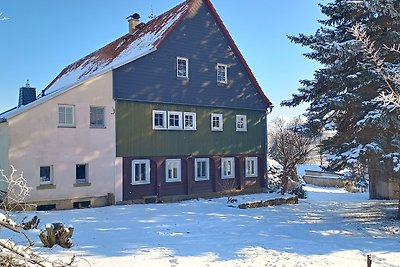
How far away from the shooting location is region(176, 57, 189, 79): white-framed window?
21.9m

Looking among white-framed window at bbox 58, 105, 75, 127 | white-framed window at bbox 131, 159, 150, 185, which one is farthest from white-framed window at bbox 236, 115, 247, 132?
white-framed window at bbox 58, 105, 75, 127

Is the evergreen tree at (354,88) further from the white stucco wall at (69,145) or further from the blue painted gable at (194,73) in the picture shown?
the white stucco wall at (69,145)

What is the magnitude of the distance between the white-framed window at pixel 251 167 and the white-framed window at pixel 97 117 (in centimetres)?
986

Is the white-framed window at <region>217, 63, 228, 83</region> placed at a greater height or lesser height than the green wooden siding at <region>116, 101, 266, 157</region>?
greater

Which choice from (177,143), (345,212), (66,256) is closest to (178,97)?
(177,143)

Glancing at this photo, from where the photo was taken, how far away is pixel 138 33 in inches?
1002

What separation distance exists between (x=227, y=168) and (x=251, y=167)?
2101 mm

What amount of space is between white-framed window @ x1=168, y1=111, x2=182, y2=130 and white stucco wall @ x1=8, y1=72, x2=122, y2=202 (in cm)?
339

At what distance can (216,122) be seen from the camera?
23.5 meters

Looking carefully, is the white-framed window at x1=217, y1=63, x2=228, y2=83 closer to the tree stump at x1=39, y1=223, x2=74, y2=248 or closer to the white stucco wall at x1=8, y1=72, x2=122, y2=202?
the white stucco wall at x1=8, y1=72, x2=122, y2=202

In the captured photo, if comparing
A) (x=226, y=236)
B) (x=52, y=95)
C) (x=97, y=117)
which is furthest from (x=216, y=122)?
(x=226, y=236)

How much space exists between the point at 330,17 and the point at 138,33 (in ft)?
43.8

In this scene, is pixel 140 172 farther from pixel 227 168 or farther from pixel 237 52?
pixel 237 52

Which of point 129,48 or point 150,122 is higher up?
point 129,48
